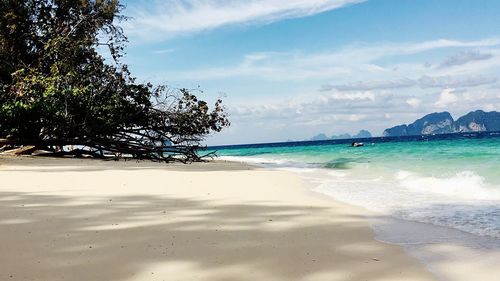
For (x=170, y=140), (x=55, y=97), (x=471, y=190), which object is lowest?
(x=471, y=190)

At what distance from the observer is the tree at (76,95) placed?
16.1 metres

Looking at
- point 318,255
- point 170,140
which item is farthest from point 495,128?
point 318,255

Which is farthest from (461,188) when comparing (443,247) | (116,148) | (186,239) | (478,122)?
(478,122)

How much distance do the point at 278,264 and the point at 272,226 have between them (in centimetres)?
142

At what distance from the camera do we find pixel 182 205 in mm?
6246

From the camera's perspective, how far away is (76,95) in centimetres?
1673

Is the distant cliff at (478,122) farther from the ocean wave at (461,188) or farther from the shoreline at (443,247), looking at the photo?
the shoreline at (443,247)

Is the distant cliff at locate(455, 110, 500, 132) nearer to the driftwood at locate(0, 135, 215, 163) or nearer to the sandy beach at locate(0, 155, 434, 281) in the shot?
the driftwood at locate(0, 135, 215, 163)

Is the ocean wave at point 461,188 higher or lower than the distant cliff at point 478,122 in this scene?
lower

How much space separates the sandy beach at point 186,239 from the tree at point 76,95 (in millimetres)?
10097

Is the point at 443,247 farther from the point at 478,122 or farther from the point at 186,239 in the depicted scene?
the point at 478,122

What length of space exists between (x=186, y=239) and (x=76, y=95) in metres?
14.1

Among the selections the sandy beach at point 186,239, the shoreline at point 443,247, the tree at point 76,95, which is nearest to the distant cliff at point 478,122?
the tree at point 76,95

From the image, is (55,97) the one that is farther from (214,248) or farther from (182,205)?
(214,248)
